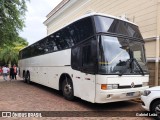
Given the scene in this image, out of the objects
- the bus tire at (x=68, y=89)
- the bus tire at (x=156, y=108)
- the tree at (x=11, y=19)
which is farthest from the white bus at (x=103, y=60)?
the tree at (x=11, y=19)

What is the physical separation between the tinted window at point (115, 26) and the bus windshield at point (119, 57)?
0.31 meters

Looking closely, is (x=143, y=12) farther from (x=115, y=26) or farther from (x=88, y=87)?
(x=88, y=87)

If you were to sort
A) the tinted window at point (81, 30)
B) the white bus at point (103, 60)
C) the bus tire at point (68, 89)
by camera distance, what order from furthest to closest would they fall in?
the bus tire at point (68, 89) < the tinted window at point (81, 30) < the white bus at point (103, 60)

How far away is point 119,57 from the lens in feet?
26.5

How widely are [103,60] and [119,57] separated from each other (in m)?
0.73

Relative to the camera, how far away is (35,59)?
16.0 meters

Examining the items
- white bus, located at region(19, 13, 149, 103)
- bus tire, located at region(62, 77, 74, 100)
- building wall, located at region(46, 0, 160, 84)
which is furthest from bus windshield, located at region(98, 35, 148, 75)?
building wall, located at region(46, 0, 160, 84)

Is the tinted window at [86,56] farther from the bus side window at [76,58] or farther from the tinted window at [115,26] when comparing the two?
the tinted window at [115,26]

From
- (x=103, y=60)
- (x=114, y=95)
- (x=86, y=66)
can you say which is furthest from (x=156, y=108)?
(x=86, y=66)

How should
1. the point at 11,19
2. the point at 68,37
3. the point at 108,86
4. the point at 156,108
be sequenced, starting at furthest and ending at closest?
the point at 11,19 → the point at 68,37 → the point at 108,86 → the point at 156,108

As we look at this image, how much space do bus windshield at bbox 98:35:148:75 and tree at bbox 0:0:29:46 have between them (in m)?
14.1

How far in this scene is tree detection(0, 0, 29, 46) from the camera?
2003 centimetres

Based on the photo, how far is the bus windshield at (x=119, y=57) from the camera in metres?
7.73

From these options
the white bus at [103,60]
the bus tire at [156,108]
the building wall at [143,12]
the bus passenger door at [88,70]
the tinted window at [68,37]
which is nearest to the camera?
the bus tire at [156,108]
